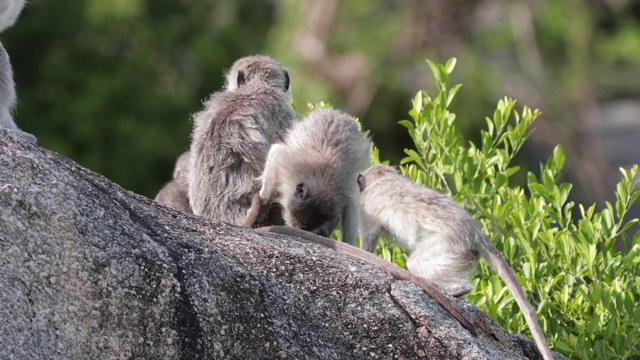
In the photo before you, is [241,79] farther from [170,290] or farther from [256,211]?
[170,290]

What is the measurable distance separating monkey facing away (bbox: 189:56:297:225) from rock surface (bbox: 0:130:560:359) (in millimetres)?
1108

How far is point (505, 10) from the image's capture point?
2283 cm

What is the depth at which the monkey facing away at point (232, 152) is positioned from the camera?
21.7 feet

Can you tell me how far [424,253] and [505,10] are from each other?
17061 mm

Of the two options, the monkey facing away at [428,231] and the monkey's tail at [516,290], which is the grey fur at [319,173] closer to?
the monkey facing away at [428,231]

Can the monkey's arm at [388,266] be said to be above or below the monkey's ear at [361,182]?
below

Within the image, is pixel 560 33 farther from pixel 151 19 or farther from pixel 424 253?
pixel 424 253

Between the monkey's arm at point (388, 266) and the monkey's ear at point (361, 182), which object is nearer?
the monkey's arm at point (388, 266)

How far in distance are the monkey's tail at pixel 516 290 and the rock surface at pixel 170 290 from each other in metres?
0.14

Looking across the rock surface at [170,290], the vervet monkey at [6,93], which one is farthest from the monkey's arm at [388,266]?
the vervet monkey at [6,93]

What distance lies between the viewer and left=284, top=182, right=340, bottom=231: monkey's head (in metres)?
6.32

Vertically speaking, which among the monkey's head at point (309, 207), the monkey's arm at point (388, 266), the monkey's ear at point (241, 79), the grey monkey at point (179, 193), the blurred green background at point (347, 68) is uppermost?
the blurred green background at point (347, 68)

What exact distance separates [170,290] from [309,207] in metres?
1.75

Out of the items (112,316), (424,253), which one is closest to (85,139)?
(424,253)
